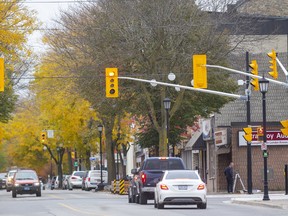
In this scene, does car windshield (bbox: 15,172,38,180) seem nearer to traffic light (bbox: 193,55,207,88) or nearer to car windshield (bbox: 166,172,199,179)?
traffic light (bbox: 193,55,207,88)

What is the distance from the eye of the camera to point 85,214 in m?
29.0

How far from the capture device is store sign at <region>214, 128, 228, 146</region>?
188 feet

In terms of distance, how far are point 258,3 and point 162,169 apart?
4158 centimetres

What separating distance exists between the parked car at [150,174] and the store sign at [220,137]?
61.7ft

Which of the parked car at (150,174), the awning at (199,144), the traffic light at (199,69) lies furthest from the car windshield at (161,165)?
the awning at (199,144)

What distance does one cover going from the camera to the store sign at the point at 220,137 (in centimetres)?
5725

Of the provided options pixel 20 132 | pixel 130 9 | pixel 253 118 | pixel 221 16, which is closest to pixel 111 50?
pixel 130 9

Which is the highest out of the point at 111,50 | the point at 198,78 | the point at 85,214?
the point at 111,50

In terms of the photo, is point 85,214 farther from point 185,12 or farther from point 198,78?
point 185,12

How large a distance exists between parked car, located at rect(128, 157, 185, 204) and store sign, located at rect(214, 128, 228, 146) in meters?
18.8

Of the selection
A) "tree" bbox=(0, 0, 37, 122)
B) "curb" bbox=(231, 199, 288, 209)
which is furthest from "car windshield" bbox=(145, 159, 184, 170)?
"tree" bbox=(0, 0, 37, 122)

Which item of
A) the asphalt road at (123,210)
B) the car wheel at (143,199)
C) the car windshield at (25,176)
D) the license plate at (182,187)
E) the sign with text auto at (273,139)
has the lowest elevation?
the asphalt road at (123,210)

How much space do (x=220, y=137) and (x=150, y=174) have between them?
21.2 m

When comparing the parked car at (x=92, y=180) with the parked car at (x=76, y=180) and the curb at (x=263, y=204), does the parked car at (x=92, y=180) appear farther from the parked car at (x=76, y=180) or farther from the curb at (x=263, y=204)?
the curb at (x=263, y=204)
